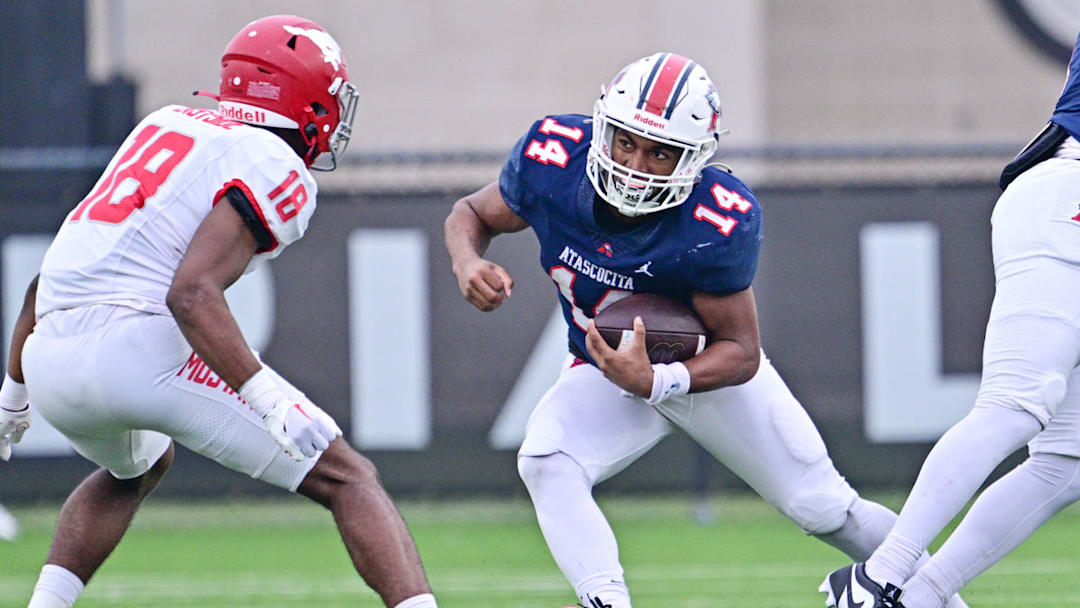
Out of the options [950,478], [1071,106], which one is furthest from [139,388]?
[1071,106]

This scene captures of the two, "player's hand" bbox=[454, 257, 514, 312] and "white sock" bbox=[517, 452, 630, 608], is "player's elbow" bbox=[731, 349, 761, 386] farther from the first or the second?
"player's hand" bbox=[454, 257, 514, 312]

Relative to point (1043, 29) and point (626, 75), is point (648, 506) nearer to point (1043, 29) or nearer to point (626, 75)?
point (626, 75)

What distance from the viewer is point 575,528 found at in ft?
12.5

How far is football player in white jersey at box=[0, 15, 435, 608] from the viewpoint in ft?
11.5

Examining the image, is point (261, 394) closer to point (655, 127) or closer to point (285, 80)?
point (285, 80)

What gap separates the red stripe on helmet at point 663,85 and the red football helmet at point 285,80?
0.81 m

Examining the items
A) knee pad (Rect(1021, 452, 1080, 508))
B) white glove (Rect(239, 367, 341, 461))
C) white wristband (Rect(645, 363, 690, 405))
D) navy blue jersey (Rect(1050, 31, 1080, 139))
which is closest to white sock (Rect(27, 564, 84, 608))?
white glove (Rect(239, 367, 341, 461))

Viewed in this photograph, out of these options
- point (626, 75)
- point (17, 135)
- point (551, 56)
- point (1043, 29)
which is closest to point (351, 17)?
point (551, 56)

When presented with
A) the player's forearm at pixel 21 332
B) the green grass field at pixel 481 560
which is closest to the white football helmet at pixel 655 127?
the player's forearm at pixel 21 332

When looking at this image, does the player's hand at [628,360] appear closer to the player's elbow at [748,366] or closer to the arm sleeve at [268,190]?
the player's elbow at [748,366]

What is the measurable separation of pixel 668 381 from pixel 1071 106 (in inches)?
49.3

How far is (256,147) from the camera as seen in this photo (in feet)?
12.1

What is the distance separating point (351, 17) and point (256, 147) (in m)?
7.78

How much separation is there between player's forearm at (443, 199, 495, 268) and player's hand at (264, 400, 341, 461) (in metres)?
0.67
